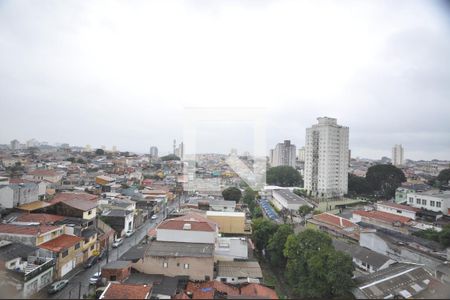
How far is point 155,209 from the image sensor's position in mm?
14555

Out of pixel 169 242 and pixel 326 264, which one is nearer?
pixel 326 264

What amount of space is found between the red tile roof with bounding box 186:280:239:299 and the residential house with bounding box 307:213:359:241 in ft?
20.3

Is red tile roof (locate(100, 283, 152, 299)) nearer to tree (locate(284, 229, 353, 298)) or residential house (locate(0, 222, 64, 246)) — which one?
residential house (locate(0, 222, 64, 246))

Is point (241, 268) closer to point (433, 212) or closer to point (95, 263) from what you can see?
point (95, 263)

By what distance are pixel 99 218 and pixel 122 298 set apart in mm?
5942

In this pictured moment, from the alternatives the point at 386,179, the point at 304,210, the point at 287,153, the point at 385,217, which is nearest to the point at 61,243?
the point at 304,210

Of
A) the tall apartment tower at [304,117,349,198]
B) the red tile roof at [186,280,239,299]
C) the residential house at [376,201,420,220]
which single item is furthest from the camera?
the tall apartment tower at [304,117,349,198]

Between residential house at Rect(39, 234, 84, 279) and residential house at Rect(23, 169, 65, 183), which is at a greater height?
residential house at Rect(23, 169, 65, 183)

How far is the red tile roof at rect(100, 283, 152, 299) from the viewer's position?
16.0ft

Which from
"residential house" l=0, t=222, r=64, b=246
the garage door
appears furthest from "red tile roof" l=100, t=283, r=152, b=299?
"residential house" l=0, t=222, r=64, b=246

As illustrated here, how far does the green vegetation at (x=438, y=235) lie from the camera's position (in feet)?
28.6

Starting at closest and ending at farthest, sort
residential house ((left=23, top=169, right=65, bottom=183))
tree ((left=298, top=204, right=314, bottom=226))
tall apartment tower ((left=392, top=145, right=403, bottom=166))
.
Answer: tree ((left=298, top=204, right=314, bottom=226)), residential house ((left=23, top=169, right=65, bottom=183)), tall apartment tower ((left=392, top=145, right=403, bottom=166))

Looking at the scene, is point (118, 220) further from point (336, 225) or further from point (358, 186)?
point (358, 186)

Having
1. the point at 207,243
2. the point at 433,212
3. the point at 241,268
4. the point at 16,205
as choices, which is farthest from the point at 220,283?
the point at 433,212
